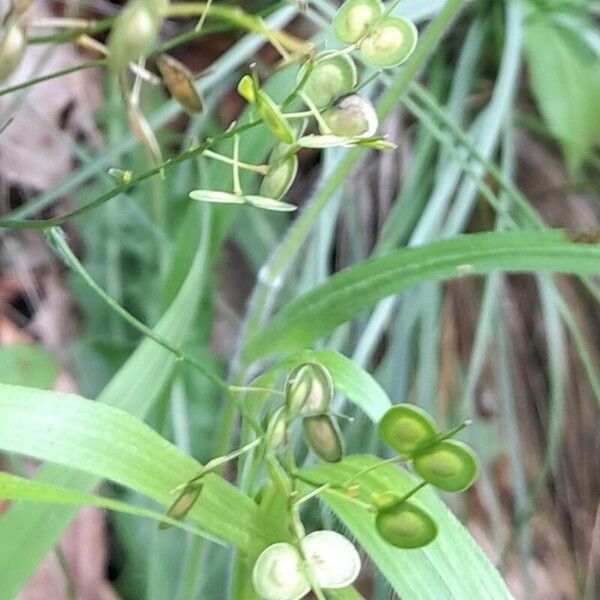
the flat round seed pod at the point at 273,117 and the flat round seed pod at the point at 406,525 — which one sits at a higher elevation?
the flat round seed pod at the point at 273,117

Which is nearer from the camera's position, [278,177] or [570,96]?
[278,177]

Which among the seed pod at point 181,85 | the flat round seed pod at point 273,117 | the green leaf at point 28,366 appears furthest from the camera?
the green leaf at point 28,366

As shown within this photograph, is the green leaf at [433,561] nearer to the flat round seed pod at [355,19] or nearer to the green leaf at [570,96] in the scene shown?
the flat round seed pod at [355,19]

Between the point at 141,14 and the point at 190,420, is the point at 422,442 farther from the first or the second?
the point at 190,420

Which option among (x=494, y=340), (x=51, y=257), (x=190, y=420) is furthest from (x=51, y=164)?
(x=494, y=340)

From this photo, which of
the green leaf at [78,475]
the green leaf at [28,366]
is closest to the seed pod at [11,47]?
the green leaf at [78,475]

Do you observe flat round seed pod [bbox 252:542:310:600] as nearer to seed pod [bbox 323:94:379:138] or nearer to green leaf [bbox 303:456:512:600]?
green leaf [bbox 303:456:512:600]

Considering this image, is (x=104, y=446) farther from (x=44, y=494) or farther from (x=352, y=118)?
(x=352, y=118)

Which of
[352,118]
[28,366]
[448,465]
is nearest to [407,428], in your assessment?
[448,465]
